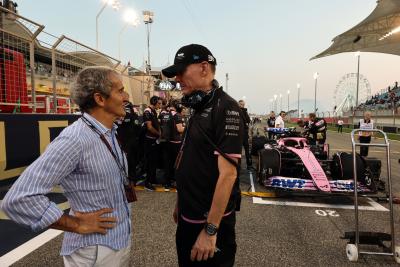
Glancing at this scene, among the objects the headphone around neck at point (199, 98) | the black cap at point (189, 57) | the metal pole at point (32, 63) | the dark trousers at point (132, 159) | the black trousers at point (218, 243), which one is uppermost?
the metal pole at point (32, 63)

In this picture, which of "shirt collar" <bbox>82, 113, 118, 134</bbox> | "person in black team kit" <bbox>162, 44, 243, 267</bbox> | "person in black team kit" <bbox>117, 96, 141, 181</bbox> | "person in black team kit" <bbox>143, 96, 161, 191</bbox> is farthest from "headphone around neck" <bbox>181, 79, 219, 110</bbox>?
"person in black team kit" <bbox>143, 96, 161, 191</bbox>

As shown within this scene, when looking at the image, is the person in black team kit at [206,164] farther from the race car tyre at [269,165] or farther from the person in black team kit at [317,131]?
the person in black team kit at [317,131]

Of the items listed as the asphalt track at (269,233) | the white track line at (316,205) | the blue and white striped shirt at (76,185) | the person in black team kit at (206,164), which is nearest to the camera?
the blue and white striped shirt at (76,185)

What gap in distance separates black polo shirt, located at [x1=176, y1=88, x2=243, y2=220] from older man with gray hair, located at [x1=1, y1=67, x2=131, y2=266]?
40 cm

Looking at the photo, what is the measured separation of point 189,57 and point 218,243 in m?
1.19

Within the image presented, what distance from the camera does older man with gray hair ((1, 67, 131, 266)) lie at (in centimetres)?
156

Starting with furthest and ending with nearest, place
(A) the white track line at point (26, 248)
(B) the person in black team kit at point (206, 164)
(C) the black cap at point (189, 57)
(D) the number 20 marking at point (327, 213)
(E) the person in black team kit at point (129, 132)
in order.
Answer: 1. (E) the person in black team kit at point (129, 132)
2. (D) the number 20 marking at point (327, 213)
3. (A) the white track line at point (26, 248)
4. (C) the black cap at point (189, 57)
5. (B) the person in black team kit at point (206, 164)

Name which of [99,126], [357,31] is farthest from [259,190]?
[357,31]

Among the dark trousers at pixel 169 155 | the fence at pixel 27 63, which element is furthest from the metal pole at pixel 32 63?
the dark trousers at pixel 169 155

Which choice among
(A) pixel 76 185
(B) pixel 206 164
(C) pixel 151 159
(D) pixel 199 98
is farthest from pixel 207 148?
(C) pixel 151 159

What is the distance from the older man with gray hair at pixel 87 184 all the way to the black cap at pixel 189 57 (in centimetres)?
38

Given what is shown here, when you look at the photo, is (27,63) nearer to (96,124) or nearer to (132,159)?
(132,159)

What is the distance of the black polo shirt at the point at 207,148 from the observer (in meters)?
2.03

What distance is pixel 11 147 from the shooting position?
231 inches
